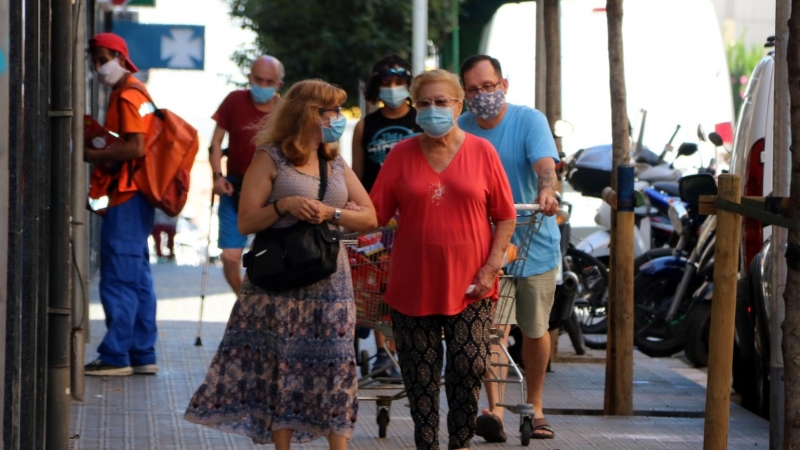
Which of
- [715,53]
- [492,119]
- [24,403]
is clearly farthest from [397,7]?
[24,403]

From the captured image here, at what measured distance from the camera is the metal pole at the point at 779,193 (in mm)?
6562

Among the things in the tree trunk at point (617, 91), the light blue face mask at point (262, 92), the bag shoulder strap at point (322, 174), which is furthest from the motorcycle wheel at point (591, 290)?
the bag shoulder strap at point (322, 174)

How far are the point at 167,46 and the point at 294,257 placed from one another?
995cm

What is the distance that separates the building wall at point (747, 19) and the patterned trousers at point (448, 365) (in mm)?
67588

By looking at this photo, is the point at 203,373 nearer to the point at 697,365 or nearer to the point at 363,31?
the point at 697,365

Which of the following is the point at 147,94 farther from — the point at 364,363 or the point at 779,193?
the point at 779,193

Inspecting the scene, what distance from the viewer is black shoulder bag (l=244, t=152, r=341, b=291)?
19.2 ft

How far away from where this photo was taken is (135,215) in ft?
29.2

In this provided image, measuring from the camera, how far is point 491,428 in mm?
7188

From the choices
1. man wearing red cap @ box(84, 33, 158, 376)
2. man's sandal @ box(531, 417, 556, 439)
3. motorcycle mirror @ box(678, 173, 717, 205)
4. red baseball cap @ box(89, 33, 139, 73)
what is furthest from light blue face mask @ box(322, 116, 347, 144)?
motorcycle mirror @ box(678, 173, 717, 205)

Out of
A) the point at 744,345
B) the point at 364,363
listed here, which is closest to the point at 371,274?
the point at 364,363

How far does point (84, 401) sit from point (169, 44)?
7.86 m

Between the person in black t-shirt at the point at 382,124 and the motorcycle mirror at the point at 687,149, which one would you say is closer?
the person in black t-shirt at the point at 382,124

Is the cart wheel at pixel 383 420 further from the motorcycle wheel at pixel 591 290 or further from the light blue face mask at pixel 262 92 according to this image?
the motorcycle wheel at pixel 591 290
